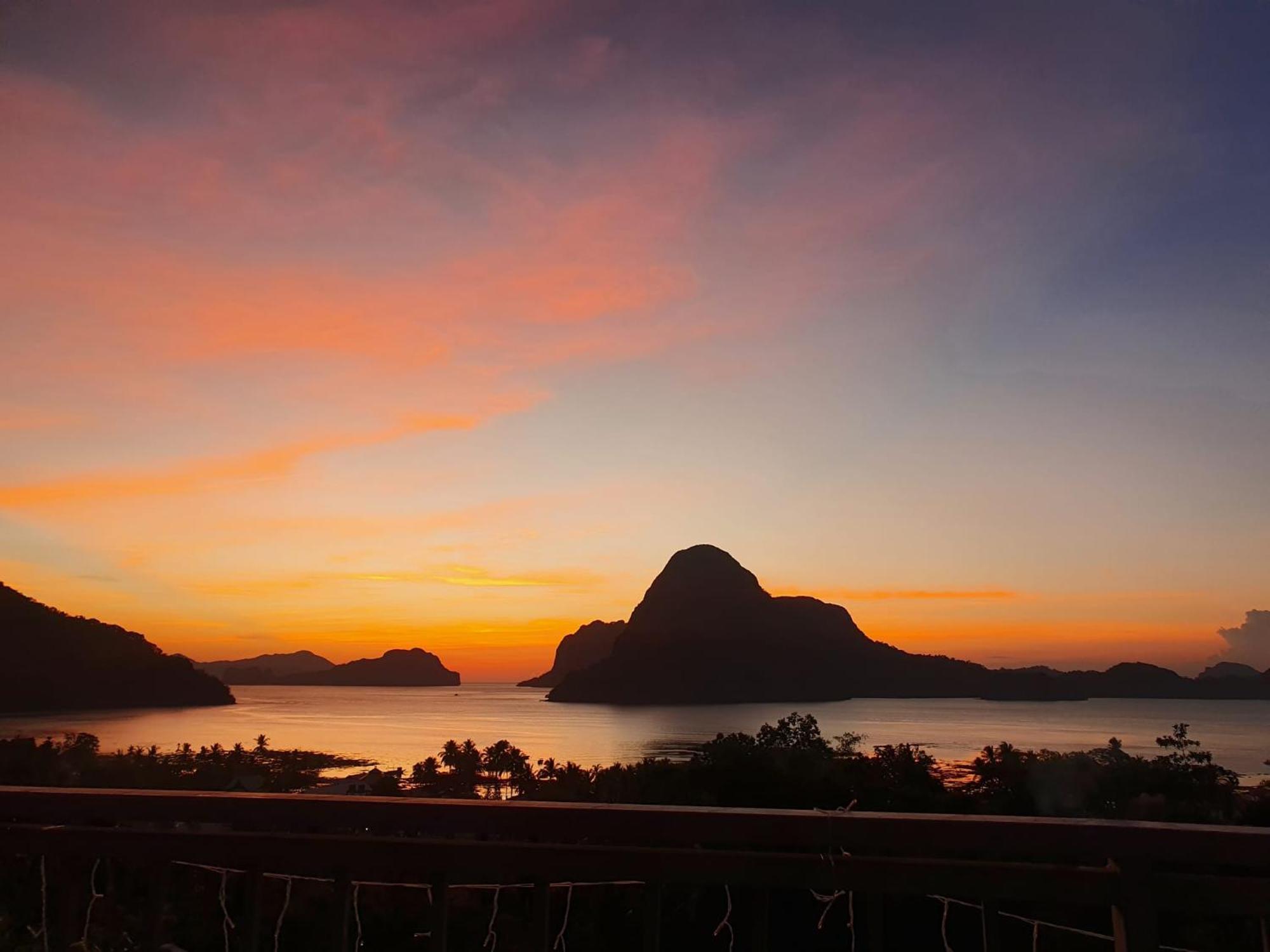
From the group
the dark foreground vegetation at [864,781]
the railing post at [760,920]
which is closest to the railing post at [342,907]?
the railing post at [760,920]

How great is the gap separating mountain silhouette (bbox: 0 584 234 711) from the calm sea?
1.81 meters

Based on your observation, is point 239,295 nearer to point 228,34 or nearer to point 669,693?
point 228,34

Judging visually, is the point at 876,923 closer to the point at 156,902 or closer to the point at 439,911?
the point at 439,911

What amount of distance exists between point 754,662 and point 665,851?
600 ft

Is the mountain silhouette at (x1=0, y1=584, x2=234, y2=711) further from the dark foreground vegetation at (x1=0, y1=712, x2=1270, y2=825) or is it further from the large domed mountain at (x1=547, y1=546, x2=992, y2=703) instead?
the large domed mountain at (x1=547, y1=546, x2=992, y2=703)

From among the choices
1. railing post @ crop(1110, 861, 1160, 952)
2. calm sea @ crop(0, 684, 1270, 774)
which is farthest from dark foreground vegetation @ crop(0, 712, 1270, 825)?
calm sea @ crop(0, 684, 1270, 774)

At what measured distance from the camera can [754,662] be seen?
17938 centimetres

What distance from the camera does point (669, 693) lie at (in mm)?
172375

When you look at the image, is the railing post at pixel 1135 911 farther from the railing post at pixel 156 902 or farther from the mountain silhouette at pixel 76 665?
the mountain silhouette at pixel 76 665

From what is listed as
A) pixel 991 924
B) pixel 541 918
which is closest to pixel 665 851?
pixel 541 918

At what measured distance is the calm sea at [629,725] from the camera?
3455 inches

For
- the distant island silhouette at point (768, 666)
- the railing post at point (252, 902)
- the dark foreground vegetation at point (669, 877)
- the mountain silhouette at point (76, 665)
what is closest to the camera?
the railing post at point (252, 902)

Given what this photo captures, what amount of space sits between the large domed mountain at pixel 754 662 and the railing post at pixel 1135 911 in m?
173

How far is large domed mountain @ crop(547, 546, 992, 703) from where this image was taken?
175m
